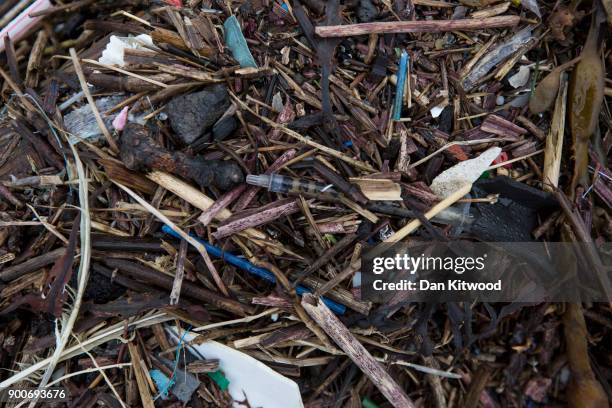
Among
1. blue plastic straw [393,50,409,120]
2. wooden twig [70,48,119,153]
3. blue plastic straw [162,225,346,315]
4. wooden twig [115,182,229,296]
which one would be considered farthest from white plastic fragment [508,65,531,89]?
wooden twig [70,48,119,153]

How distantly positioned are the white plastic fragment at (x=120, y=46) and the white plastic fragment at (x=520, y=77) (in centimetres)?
176

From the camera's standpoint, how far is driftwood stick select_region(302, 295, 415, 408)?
185 cm

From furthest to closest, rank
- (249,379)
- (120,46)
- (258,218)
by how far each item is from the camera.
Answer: (120,46)
(249,379)
(258,218)

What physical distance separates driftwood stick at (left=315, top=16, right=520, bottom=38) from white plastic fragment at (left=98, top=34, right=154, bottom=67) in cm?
85

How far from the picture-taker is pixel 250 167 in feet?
6.36

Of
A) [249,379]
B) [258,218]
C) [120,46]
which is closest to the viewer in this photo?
[258,218]

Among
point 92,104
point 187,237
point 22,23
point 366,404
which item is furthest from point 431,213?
point 22,23

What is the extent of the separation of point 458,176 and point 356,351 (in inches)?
35.7

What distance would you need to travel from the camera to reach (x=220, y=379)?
6.66 feet

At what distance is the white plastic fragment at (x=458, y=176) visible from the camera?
195cm

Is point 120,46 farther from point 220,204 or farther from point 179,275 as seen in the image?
point 179,275

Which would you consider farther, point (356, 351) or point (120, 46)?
point (120, 46)

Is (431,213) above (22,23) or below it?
below
